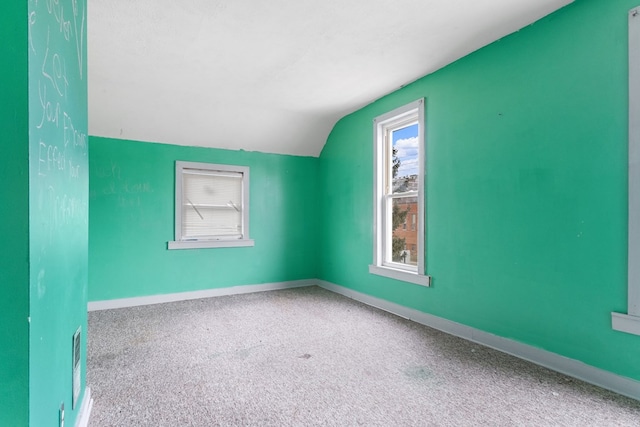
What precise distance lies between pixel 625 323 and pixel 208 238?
4189 millimetres

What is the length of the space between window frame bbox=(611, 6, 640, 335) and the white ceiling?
0.53m

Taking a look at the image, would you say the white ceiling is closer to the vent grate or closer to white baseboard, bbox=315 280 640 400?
the vent grate

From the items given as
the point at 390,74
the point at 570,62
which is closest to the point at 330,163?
the point at 390,74

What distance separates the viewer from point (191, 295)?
172 inches

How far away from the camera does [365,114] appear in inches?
164

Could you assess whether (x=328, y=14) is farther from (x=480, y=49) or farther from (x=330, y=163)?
(x=330, y=163)

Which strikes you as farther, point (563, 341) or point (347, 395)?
point (563, 341)

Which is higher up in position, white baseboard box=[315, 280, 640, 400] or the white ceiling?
the white ceiling

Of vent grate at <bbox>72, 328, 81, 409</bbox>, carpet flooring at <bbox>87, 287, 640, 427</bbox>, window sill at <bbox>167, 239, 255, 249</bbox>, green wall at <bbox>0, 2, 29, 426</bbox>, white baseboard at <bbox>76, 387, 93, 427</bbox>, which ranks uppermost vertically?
green wall at <bbox>0, 2, 29, 426</bbox>

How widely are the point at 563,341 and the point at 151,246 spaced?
4192 mm

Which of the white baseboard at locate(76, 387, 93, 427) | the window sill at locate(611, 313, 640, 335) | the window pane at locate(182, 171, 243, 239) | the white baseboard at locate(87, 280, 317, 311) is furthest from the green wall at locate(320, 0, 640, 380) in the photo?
the white baseboard at locate(76, 387, 93, 427)

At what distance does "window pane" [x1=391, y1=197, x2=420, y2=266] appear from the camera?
3.52 meters

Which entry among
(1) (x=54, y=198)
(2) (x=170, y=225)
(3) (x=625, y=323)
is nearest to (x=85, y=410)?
(1) (x=54, y=198)

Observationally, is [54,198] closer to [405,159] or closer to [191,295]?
[405,159]
